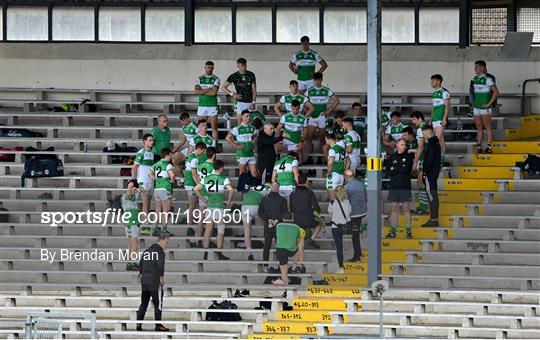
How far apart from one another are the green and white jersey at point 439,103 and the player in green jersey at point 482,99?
68 cm

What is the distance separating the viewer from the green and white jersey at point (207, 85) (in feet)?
98.8

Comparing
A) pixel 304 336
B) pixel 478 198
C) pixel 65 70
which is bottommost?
pixel 304 336

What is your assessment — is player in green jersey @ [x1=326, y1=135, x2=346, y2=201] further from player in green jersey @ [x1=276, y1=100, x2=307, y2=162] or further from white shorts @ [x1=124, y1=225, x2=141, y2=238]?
white shorts @ [x1=124, y1=225, x2=141, y2=238]

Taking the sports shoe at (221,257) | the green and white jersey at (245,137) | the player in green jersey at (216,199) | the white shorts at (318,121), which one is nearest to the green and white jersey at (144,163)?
the player in green jersey at (216,199)

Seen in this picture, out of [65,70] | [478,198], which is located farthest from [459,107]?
[65,70]

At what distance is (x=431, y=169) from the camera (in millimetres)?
27219

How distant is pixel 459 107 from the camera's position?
102 ft

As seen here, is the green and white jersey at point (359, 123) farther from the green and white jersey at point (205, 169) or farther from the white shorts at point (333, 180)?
the green and white jersey at point (205, 169)

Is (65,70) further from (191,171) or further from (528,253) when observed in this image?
(528,253)

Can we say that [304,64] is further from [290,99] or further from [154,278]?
[154,278]

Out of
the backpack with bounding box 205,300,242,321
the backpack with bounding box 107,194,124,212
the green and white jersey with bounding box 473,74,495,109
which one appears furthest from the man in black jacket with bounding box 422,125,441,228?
the backpack with bounding box 107,194,124,212

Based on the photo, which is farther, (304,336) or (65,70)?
(65,70)

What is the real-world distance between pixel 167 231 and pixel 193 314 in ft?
7.95

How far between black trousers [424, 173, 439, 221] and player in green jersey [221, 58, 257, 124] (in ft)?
13.0
